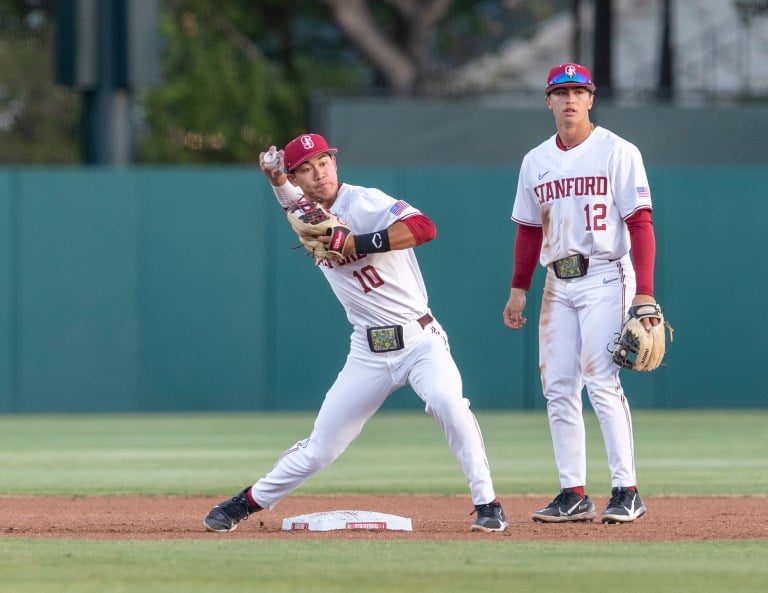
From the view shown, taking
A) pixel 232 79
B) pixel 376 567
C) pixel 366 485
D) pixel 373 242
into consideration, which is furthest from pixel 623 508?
pixel 232 79

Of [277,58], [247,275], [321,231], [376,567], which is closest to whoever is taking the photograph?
[376,567]

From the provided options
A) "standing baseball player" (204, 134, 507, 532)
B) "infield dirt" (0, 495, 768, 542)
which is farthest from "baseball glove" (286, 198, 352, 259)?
"infield dirt" (0, 495, 768, 542)

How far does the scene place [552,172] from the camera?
7.04 m

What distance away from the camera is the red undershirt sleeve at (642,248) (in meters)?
6.75

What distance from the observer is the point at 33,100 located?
32.8 m

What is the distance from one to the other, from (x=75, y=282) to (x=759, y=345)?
670 centimetres

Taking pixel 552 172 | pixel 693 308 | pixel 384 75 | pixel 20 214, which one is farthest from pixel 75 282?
pixel 384 75

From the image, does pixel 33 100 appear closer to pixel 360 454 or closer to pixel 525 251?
pixel 360 454

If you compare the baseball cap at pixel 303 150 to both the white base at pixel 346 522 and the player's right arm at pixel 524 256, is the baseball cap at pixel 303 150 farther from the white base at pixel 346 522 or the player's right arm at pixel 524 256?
the white base at pixel 346 522

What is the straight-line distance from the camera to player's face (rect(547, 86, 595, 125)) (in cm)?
695

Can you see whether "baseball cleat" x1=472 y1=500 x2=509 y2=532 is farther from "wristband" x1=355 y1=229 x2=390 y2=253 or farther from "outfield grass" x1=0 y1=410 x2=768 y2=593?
"wristband" x1=355 y1=229 x2=390 y2=253

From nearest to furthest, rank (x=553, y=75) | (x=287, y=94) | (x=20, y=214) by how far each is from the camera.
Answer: (x=553, y=75)
(x=20, y=214)
(x=287, y=94)

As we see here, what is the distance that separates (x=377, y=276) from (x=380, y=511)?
1643mm

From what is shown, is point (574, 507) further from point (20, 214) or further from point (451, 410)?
point (20, 214)
